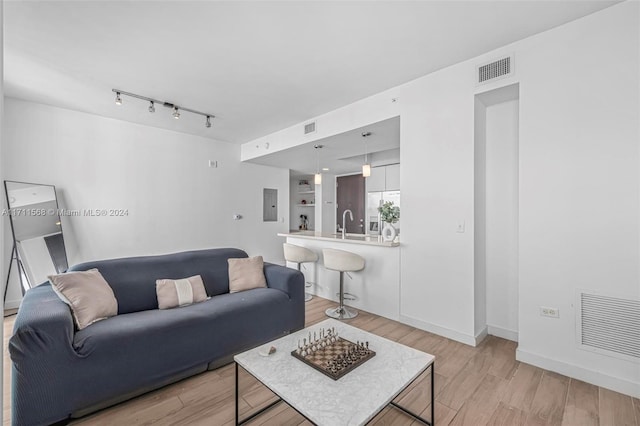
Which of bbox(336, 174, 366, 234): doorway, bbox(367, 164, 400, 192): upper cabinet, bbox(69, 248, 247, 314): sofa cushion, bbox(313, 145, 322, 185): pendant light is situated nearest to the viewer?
bbox(69, 248, 247, 314): sofa cushion

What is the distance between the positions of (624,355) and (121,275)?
4006 mm

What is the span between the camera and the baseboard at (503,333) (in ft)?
10.2

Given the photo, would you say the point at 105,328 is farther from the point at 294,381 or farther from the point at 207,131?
the point at 207,131

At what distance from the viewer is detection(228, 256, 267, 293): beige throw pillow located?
326 centimetres

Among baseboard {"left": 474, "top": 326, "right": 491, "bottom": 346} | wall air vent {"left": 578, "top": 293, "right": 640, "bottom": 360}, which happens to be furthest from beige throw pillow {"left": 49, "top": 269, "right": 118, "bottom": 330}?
wall air vent {"left": 578, "top": 293, "right": 640, "bottom": 360}

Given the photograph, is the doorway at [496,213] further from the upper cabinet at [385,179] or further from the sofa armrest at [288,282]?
the upper cabinet at [385,179]

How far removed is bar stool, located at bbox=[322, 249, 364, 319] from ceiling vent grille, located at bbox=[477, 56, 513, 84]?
2.19 meters

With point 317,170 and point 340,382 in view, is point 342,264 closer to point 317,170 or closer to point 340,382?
point 340,382

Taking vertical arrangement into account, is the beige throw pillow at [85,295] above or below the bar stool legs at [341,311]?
above

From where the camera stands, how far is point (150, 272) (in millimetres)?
2928

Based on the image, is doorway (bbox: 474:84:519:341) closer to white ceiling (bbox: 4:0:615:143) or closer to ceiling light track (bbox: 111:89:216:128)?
white ceiling (bbox: 4:0:615:143)

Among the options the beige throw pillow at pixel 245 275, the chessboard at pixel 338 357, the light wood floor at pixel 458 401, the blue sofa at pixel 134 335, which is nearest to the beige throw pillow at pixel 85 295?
the blue sofa at pixel 134 335

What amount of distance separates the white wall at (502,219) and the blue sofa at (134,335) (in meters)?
1.98

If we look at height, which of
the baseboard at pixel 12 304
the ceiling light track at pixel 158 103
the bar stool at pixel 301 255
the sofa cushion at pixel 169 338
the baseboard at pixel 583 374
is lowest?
the baseboard at pixel 583 374
